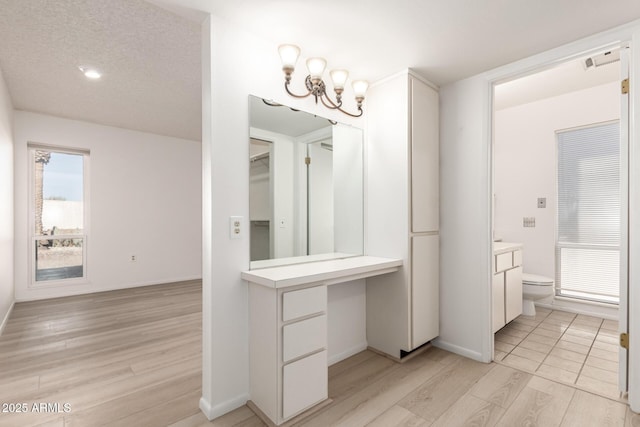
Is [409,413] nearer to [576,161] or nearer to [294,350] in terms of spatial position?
[294,350]

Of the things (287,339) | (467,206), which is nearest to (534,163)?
(467,206)

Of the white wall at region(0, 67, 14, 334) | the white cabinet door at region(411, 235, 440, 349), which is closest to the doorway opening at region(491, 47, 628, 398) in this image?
the white cabinet door at region(411, 235, 440, 349)

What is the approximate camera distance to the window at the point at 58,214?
14.2ft

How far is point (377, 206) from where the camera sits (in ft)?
8.63

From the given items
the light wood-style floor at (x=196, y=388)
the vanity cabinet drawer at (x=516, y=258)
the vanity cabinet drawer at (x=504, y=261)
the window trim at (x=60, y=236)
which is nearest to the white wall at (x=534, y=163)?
the vanity cabinet drawer at (x=516, y=258)

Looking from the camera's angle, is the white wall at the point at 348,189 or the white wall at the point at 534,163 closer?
the white wall at the point at 348,189

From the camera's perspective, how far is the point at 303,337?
178 centimetres

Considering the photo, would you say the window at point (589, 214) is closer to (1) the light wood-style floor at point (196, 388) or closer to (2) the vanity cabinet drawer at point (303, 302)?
(1) the light wood-style floor at point (196, 388)

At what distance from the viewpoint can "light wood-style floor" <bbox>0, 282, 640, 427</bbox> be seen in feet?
5.78

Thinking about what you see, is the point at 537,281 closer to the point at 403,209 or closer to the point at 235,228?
the point at 403,209

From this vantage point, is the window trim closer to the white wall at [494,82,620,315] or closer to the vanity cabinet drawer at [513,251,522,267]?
the vanity cabinet drawer at [513,251,522,267]

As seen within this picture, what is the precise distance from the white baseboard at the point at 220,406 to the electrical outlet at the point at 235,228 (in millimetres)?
958

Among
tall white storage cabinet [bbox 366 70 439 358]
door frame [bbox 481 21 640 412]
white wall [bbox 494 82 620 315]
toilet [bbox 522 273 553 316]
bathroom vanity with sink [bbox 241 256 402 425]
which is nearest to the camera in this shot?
bathroom vanity with sink [bbox 241 256 402 425]

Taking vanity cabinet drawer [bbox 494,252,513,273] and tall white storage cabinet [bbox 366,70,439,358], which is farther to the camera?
vanity cabinet drawer [bbox 494,252,513,273]
